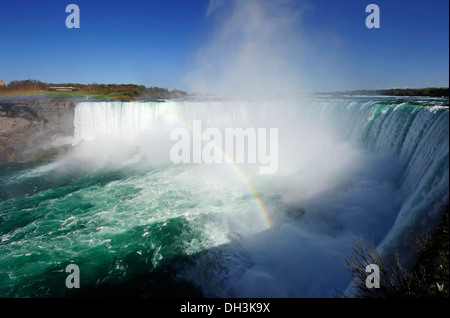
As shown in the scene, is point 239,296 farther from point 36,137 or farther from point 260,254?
point 36,137

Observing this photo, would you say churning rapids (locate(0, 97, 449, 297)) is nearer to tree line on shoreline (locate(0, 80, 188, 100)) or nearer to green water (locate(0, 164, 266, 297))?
green water (locate(0, 164, 266, 297))

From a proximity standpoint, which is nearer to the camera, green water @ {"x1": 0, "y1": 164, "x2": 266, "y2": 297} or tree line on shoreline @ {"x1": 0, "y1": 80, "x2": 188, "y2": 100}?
green water @ {"x1": 0, "y1": 164, "x2": 266, "y2": 297}

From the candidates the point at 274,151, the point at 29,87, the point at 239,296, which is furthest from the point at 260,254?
the point at 29,87

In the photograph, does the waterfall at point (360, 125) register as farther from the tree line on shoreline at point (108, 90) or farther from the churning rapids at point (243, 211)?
the tree line on shoreline at point (108, 90)

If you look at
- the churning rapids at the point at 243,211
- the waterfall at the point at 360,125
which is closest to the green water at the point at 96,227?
the churning rapids at the point at 243,211

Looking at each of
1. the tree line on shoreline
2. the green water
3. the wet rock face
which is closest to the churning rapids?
the green water

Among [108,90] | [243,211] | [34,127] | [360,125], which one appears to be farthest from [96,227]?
[108,90]

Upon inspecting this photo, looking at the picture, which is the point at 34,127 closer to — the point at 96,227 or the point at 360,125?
the point at 96,227
